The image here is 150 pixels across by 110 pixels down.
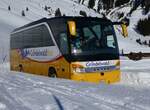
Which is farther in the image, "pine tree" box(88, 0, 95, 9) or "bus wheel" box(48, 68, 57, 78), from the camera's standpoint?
"pine tree" box(88, 0, 95, 9)

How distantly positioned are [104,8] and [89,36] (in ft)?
269

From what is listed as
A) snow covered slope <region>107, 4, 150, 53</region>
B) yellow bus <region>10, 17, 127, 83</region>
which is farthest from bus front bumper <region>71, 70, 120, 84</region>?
snow covered slope <region>107, 4, 150, 53</region>

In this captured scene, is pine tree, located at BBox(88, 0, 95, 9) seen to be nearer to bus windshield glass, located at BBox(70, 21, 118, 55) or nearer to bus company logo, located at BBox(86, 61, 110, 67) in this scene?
bus windshield glass, located at BBox(70, 21, 118, 55)

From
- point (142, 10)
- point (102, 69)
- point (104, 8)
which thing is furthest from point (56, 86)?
point (104, 8)

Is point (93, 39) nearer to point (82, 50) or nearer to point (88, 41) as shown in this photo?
point (88, 41)

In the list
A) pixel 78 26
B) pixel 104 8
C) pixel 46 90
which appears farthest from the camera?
pixel 104 8

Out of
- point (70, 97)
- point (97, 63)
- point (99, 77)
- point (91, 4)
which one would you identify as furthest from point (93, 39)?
point (91, 4)

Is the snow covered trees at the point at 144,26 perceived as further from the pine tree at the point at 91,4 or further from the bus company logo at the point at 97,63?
the bus company logo at the point at 97,63

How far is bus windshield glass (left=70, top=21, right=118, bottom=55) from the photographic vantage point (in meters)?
16.7

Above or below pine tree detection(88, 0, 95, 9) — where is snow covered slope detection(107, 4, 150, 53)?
below

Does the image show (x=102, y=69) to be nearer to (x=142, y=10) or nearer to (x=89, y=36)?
(x=89, y=36)

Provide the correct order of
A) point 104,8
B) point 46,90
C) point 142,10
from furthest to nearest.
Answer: point 104,8, point 142,10, point 46,90

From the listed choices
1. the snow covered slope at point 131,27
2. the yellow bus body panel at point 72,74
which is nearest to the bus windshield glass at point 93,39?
the yellow bus body panel at point 72,74

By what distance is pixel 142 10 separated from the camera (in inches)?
3019
